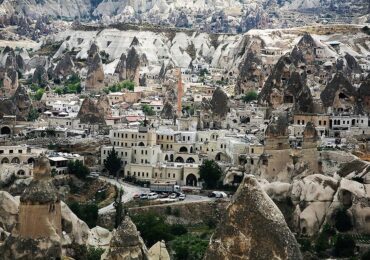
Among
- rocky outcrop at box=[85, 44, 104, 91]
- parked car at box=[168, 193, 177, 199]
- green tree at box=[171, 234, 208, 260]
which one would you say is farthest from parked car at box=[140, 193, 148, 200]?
rocky outcrop at box=[85, 44, 104, 91]

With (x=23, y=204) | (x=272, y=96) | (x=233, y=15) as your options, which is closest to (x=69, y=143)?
(x=272, y=96)

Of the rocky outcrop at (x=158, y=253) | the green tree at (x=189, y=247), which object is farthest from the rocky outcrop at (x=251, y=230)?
the green tree at (x=189, y=247)

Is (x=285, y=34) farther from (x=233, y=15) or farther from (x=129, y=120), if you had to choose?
(x=233, y=15)

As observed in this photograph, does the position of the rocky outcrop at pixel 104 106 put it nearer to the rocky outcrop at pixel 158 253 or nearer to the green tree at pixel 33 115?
the green tree at pixel 33 115

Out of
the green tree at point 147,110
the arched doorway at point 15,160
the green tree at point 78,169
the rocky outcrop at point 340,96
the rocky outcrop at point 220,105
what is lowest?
the green tree at point 78,169

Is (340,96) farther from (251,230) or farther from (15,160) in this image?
(251,230)

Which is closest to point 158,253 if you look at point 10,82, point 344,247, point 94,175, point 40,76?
point 344,247

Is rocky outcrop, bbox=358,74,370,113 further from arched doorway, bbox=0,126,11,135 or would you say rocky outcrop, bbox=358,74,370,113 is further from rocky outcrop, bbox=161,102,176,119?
arched doorway, bbox=0,126,11,135
